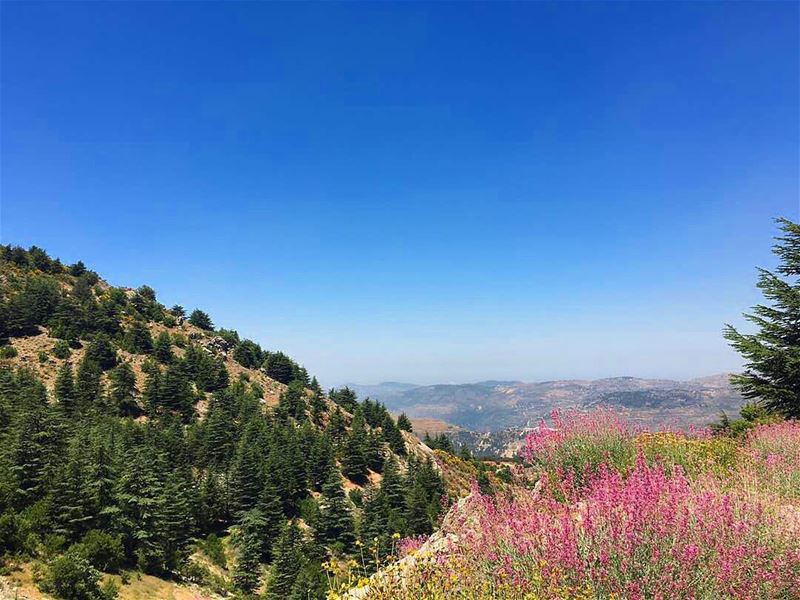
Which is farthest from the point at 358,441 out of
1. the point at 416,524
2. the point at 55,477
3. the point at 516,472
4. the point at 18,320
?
the point at 18,320

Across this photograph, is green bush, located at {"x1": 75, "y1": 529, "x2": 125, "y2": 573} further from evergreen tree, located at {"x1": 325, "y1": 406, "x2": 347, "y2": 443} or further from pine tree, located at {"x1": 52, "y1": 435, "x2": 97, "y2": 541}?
evergreen tree, located at {"x1": 325, "y1": 406, "x2": 347, "y2": 443}

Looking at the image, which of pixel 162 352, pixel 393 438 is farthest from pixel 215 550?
pixel 162 352

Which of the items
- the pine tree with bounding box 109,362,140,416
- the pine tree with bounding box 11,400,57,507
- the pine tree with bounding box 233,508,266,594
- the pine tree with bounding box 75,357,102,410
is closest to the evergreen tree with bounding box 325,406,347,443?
the pine tree with bounding box 109,362,140,416

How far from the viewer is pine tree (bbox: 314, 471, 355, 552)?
31.3m

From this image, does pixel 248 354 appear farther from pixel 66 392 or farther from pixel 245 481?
pixel 245 481

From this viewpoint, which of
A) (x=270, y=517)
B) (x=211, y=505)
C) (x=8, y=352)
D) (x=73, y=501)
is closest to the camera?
(x=73, y=501)

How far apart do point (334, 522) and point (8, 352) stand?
1647 inches

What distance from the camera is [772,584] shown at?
371 cm

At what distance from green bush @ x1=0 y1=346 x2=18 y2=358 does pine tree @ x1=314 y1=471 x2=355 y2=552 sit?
130 feet

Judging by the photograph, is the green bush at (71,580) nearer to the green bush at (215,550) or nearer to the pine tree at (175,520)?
the pine tree at (175,520)

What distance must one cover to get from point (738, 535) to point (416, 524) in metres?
35.8

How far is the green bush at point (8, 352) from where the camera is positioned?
44.8 metres

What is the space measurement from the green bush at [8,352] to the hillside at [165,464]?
13cm

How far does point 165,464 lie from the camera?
29984 mm
